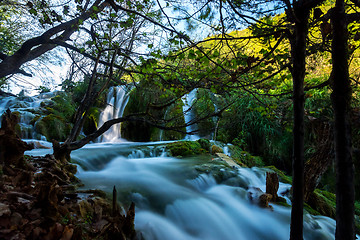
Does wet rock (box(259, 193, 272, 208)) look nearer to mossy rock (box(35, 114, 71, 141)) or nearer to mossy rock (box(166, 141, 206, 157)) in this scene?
mossy rock (box(166, 141, 206, 157))

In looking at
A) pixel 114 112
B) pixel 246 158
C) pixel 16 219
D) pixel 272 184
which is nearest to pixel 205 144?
pixel 246 158

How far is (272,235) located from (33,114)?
11513mm

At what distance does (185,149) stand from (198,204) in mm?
3962

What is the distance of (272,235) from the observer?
320 centimetres

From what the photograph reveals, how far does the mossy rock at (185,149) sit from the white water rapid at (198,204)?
1.84 m

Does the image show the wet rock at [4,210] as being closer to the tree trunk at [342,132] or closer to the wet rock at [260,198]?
the tree trunk at [342,132]

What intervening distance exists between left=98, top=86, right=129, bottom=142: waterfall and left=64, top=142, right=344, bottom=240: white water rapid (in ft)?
18.4

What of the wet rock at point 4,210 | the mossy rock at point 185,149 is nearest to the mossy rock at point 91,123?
the mossy rock at point 185,149

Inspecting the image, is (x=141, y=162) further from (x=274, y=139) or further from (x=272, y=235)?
(x=274, y=139)

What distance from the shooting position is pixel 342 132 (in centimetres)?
129

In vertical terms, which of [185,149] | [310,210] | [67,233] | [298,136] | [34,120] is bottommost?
[310,210]

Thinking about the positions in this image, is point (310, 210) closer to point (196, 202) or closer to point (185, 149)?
point (196, 202)

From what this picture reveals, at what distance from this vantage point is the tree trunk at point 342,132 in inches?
49.4

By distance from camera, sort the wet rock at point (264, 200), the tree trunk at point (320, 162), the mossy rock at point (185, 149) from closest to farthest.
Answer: the tree trunk at point (320, 162)
the wet rock at point (264, 200)
the mossy rock at point (185, 149)
